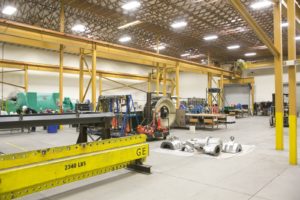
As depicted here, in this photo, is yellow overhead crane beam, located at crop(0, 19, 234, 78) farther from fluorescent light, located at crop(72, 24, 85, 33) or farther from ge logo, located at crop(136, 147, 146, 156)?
ge logo, located at crop(136, 147, 146, 156)

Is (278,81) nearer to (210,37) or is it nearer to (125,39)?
(210,37)

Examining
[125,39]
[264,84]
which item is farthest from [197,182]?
[264,84]

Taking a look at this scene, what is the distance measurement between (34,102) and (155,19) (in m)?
9.24

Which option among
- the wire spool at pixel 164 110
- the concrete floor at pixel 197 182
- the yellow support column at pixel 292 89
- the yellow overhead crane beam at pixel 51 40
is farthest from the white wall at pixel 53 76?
the yellow support column at pixel 292 89

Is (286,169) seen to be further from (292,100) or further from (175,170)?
(175,170)

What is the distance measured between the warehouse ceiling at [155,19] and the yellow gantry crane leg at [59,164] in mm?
10424

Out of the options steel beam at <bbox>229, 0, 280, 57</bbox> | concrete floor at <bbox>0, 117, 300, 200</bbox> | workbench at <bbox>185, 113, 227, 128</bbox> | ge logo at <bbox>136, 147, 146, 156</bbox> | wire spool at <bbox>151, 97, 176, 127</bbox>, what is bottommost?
concrete floor at <bbox>0, 117, 300, 200</bbox>

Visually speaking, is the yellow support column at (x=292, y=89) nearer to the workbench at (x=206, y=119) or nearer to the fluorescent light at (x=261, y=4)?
the workbench at (x=206, y=119)

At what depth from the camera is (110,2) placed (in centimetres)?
1327

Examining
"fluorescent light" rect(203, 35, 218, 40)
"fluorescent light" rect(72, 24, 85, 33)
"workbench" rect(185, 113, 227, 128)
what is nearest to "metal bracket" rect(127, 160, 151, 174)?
"workbench" rect(185, 113, 227, 128)

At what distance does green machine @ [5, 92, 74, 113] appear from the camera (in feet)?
46.4

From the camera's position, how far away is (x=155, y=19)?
15.4 m

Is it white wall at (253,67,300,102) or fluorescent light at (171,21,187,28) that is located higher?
fluorescent light at (171,21,187,28)

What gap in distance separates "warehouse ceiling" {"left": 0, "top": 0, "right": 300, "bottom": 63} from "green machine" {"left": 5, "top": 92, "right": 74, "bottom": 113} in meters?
5.06
